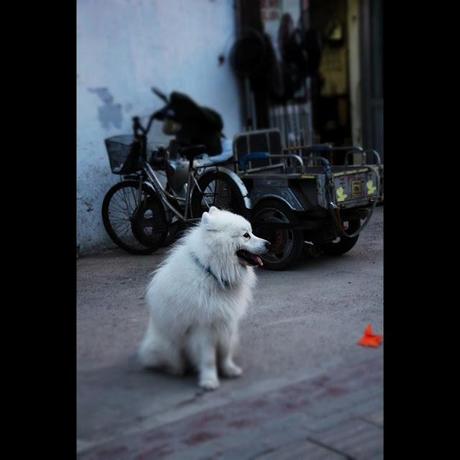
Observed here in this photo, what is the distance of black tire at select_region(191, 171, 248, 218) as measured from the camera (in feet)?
6.57

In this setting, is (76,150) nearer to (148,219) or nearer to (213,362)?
(148,219)

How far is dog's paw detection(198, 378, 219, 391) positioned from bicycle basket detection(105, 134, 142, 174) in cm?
59

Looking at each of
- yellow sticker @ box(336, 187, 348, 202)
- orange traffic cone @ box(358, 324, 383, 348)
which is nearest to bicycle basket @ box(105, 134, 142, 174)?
yellow sticker @ box(336, 187, 348, 202)

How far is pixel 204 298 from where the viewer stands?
2.00m

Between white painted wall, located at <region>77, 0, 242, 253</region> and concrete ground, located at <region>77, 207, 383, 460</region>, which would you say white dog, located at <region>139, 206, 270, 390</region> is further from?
white painted wall, located at <region>77, 0, 242, 253</region>

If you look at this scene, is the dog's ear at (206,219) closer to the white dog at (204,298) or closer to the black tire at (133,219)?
the white dog at (204,298)

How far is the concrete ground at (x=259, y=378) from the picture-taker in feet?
6.53

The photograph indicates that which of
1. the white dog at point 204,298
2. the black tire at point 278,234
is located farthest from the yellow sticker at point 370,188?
the white dog at point 204,298

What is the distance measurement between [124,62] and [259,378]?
3.10 feet

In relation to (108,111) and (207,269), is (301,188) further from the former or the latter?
(108,111)

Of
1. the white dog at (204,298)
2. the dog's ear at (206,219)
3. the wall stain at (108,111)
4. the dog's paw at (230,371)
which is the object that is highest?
the wall stain at (108,111)
